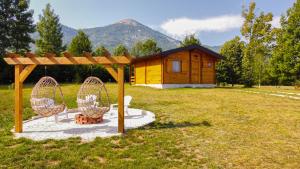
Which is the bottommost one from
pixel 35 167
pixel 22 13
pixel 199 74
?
pixel 35 167

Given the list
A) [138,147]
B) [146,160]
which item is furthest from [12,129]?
A: [146,160]

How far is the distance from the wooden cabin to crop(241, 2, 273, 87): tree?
532 inches

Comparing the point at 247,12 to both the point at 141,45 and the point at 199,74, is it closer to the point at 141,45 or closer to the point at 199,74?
the point at 199,74

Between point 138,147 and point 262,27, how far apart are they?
1568 inches

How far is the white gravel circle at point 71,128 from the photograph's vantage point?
7.51 m

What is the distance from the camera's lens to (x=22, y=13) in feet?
140

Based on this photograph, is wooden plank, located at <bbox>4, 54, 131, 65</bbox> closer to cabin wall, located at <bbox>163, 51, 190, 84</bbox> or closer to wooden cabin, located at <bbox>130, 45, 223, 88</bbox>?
wooden cabin, located at <bbox>130, 45, 223, 88</bbox>

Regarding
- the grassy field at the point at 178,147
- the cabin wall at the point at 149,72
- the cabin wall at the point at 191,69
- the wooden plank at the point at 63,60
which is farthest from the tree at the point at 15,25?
the wooden plank at the point at 63,60

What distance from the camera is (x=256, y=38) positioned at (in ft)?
135

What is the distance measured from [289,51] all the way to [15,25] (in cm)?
3983

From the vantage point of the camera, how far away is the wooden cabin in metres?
25.7

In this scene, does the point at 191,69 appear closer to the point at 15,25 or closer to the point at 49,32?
the point at 15,25

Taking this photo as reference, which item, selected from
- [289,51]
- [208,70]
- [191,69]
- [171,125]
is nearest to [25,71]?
[171,125]

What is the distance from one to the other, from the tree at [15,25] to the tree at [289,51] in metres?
→ 37.4
